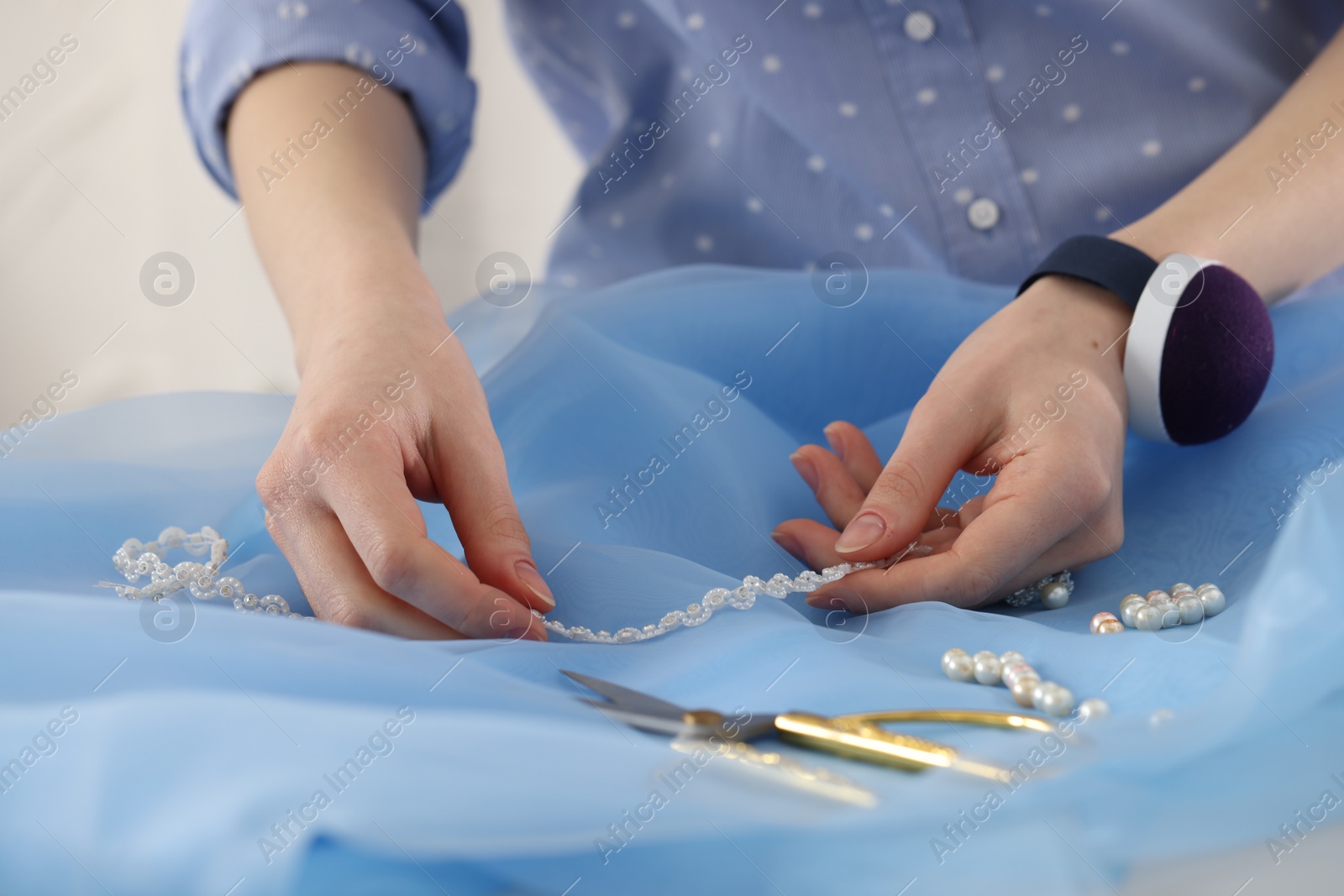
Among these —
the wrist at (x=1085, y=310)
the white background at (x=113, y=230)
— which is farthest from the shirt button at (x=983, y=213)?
the white background at (x=113, y=230)

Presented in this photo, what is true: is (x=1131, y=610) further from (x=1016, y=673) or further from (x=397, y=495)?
(x=397, y=495)

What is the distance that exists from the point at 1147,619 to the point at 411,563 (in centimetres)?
29

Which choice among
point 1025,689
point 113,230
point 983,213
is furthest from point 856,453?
point 113,230

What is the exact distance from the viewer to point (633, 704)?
339 mm

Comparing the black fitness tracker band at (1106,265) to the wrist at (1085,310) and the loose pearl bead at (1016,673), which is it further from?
the loose pearl bead at (1016,673)

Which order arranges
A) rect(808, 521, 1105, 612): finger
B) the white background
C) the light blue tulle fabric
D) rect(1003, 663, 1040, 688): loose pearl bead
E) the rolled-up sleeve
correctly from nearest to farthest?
the light blue tulle fabric → rect(1003, 663, 1040, 688): loose pearl bead → rect(808, 521, 1105, 612): finger → the rolled-up sleeve → the white background

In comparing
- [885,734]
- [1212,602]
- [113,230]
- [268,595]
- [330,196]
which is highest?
[113,230]

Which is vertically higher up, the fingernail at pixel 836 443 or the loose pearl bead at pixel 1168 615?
the fingernail at pixel 836 443

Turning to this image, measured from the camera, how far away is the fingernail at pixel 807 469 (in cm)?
54

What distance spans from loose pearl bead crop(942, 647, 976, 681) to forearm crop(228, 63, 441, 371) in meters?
0.32

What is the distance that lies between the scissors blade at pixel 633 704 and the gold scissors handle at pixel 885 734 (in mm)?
34

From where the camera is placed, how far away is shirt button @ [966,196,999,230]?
0.79m

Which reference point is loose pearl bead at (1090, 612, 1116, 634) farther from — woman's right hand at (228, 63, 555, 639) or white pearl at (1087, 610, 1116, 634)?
woman's right hand at (228, 63, 555, 639)

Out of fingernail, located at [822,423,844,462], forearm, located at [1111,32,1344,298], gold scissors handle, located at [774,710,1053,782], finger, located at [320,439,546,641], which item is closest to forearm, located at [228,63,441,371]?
finger, located at [320,439,546,641]
